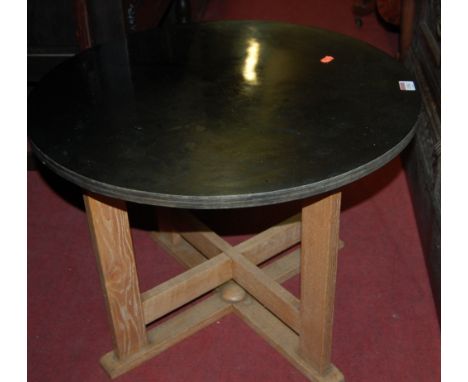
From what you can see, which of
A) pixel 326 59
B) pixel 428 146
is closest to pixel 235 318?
pixel 326 59

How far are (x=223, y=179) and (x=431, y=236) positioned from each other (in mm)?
1428

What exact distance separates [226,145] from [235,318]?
101 cm

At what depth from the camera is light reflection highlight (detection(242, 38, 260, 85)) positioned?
2191mm

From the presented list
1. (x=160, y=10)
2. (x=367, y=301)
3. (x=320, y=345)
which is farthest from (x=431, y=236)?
(x=160, y=10)

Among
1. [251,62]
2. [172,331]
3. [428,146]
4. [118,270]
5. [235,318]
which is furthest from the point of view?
[428,146]

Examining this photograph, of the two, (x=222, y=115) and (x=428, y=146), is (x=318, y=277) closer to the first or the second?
(x=222, y=115)

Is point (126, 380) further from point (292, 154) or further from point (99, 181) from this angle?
point (292, 154)

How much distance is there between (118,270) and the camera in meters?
2.18

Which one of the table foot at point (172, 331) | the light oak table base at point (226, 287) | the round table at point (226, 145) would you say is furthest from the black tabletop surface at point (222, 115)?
the table foot at point (172, 331)

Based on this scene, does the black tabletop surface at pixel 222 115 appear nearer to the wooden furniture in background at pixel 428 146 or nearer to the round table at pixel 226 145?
the round table at pixel 226 145

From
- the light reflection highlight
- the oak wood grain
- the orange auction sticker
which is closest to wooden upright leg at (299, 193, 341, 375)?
the oak wood grain

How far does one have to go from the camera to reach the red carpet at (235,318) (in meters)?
2.38

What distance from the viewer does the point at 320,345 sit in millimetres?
2238

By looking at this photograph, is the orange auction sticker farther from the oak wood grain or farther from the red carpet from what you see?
the red carpet
